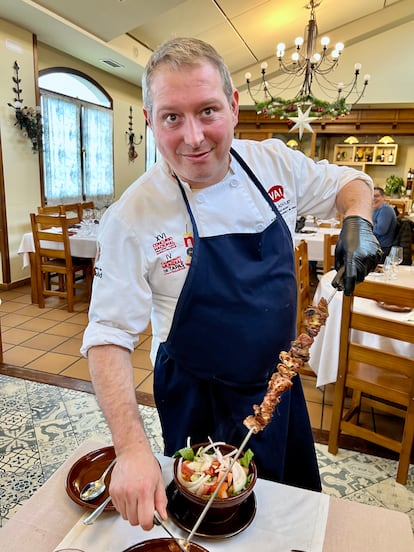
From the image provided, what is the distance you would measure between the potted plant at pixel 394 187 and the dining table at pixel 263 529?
8.76 m

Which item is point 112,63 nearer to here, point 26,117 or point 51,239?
point 26,117

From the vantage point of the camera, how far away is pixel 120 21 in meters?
4.73

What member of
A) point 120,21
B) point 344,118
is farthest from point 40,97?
point 344,118

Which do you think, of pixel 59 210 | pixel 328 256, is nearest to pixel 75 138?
pixel 59 210

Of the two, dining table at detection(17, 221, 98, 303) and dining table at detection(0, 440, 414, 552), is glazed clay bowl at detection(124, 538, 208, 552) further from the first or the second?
dining table at detection(17, 221, 98, 303)

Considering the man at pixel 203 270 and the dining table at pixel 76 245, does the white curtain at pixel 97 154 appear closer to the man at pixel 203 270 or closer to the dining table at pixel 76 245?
the dining table at pixel 76 245

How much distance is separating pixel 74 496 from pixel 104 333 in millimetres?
333

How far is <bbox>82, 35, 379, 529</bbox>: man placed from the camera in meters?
0.87

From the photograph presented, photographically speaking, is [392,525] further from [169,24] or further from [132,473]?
[169,24]

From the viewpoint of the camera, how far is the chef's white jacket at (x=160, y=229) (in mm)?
900

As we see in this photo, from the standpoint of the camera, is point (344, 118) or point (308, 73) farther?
point (344, 118)

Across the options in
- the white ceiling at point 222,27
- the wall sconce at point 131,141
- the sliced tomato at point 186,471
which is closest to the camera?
the sliced tomato at point 186,471

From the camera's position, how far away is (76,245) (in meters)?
4.11

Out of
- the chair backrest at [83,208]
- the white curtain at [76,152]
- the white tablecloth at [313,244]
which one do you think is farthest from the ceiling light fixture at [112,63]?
the white tablecloth at [313,244]
